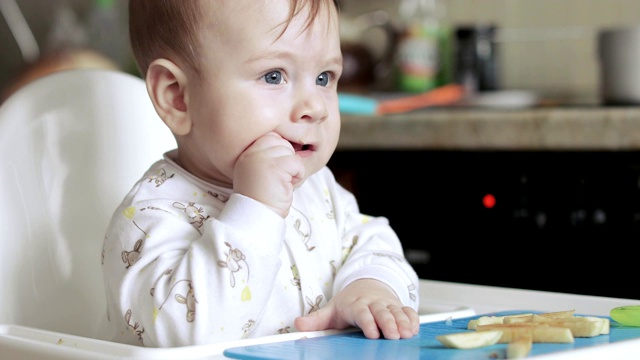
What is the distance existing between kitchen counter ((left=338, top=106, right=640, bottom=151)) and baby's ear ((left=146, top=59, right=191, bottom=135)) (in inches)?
33.6

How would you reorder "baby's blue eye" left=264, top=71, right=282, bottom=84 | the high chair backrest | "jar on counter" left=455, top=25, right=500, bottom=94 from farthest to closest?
"jar on counter" left=455, top=25, right=500, bottom=94
the high chair backrest
"baby's blue eye" left=264, top=71, right=282, bottom=84

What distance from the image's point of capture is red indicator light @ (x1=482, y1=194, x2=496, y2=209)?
1.72 metres

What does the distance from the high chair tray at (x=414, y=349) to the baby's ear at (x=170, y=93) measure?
259 mm

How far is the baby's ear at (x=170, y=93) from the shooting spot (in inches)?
36.0

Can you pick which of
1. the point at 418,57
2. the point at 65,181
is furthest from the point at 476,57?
the point at 65,181

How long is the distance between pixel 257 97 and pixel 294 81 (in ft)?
0.13

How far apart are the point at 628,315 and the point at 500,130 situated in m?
0.88

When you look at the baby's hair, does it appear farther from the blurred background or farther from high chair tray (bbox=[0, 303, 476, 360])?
the blurred background

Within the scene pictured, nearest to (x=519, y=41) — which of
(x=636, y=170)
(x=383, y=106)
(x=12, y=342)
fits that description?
(x=383, y=106)

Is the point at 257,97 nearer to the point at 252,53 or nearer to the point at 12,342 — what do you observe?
the point at 252,53

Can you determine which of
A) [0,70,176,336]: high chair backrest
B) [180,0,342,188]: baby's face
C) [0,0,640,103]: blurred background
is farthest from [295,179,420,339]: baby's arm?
[0,0,640,103]: blurred background

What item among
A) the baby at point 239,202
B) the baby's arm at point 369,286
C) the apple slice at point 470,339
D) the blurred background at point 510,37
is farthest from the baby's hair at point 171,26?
the blurred background at point 510,37

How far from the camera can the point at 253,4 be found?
88 centimetres

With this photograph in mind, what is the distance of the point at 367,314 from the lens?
0.81 m
